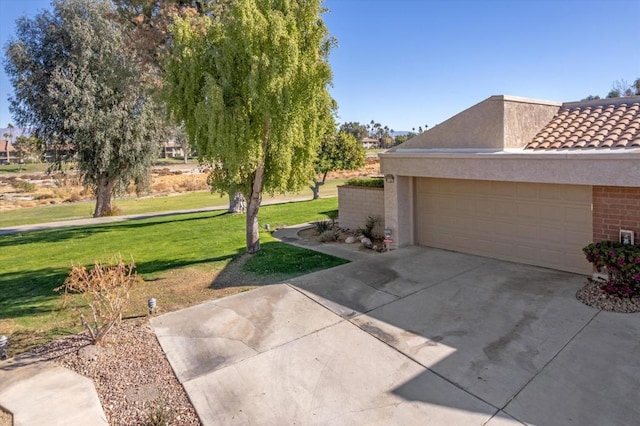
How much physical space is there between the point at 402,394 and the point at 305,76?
779cm

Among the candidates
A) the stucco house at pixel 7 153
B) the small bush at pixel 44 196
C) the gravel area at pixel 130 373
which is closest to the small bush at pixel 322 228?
the gravel area at pixel 130 373

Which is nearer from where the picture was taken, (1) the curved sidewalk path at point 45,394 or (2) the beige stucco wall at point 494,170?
(1) the curved sidewalk path at point 45,394

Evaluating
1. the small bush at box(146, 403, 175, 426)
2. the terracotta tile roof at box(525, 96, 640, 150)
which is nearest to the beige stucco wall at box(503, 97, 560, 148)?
the terracotta tile roof at box(525, 96, 640, 150)

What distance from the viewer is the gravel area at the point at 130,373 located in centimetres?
541

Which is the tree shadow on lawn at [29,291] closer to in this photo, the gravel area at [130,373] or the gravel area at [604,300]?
the gravel area at [130,373]

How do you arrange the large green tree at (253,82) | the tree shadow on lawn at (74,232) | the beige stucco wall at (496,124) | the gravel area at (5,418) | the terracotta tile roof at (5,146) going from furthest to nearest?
the terracotta tile roof at (5,146) < the tree shadow on lawn at (74,232) < the beige stucco wall at (496,124) < the large green tree at (253,82) < the gravel area at (5,418)

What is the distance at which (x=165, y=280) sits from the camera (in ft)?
36.0

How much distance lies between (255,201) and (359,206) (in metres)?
4.95

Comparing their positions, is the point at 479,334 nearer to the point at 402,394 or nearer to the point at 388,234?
the point at 402,394

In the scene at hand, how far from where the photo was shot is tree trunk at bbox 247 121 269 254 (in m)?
11.2

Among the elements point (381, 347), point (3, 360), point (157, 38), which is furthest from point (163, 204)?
point (381, 347)

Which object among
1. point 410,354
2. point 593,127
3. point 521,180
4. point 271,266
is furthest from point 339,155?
point 410,354

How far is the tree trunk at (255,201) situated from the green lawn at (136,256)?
447 millimetres

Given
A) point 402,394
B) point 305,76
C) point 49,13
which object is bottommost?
point 402,394
